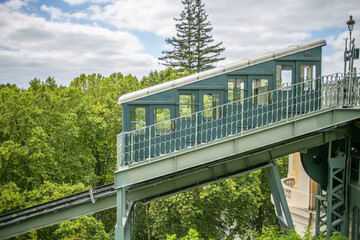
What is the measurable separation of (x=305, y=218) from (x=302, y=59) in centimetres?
944

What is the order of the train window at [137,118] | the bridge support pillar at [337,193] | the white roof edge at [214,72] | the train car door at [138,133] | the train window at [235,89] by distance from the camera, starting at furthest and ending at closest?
the bridge support pillar at [337,193], the train window at [235,89], the train window at [137,118], the white roof edge at [214,72], the train car door at [138,133]

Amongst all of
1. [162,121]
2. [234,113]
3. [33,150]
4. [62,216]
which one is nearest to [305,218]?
[234,113]

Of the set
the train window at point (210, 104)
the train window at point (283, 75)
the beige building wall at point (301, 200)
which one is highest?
the train window at point (283, 75)

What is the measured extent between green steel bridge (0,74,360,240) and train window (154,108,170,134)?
51 mm

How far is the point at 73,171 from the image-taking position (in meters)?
20.8

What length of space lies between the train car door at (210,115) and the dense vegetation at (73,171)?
778 centimetres

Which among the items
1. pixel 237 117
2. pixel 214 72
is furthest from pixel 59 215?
pixel 214 72

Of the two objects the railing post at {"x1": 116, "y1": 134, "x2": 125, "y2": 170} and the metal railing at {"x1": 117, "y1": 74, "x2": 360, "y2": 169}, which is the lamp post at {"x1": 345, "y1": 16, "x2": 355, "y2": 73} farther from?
the railing post at {"x1": 116, "y1": 134, "x2": 125, "y2": 170}

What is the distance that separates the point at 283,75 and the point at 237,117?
2.34 metres

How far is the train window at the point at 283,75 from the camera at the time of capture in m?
10.8

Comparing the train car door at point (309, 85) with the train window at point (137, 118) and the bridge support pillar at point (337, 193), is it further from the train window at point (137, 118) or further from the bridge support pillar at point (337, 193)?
the train window at point (137, 118)

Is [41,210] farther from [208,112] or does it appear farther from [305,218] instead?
[305,218]

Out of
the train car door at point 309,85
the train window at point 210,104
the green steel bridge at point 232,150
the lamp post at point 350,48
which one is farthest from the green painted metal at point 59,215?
the lamp post at point 350,48

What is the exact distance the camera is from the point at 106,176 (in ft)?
86.5
